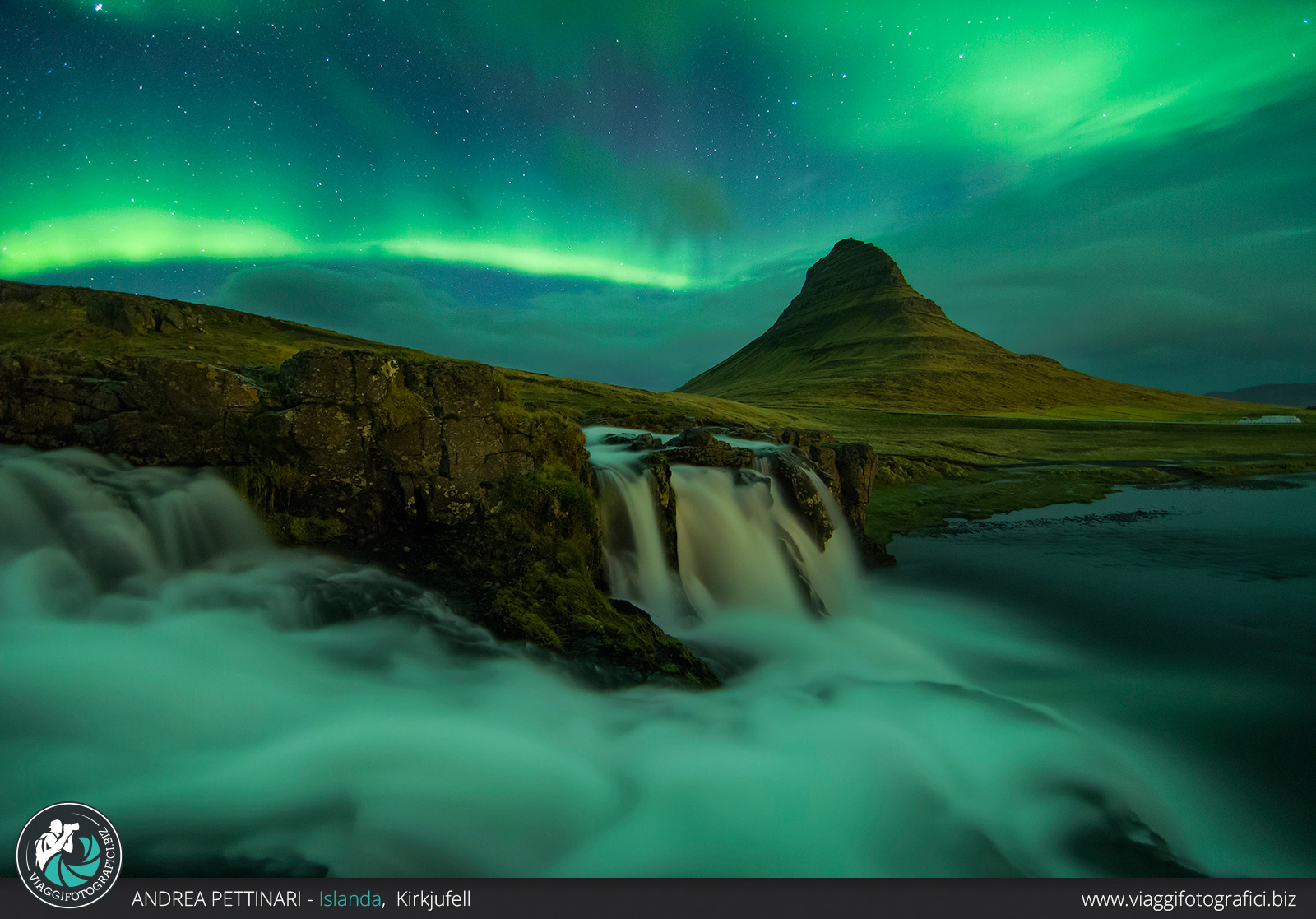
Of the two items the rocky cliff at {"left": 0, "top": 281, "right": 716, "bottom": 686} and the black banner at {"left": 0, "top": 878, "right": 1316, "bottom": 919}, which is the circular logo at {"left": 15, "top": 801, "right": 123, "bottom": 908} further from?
the rocky cliff at {"left": 0, "top": 281, "right": 716, "bottom": 686}

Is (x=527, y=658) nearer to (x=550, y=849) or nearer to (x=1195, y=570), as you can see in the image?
(x=550, y=849)

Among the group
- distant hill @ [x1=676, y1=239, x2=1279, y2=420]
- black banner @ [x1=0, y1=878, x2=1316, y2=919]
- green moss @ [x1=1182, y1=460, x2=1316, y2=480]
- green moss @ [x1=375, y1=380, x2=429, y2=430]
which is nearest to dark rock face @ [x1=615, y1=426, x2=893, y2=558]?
green moss @ [x1=375, y1=380, x2=429, y2=430]

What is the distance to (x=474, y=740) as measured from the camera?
603 centimetres

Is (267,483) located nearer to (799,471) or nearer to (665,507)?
(665,507)

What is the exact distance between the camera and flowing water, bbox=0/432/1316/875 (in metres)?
4.88

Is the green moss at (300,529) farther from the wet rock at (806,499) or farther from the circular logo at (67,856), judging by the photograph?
the wet rock at (806,499)

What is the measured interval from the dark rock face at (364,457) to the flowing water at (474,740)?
61cm

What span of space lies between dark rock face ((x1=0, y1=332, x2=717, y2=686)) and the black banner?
163 inches

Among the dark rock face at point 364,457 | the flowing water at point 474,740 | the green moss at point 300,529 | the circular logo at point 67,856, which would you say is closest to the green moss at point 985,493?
the flowing water at point 474,740

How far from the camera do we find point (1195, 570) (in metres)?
16.6

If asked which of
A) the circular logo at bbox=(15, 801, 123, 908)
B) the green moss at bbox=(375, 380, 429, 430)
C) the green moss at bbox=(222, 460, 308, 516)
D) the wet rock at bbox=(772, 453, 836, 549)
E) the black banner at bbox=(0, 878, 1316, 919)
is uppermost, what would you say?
the green moss at bbox=(375, 380, 429, 430)

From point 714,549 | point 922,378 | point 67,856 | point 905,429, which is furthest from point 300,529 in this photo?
point 922,378

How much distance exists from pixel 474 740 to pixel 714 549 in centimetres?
862

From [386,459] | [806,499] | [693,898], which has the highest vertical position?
[386,459]
